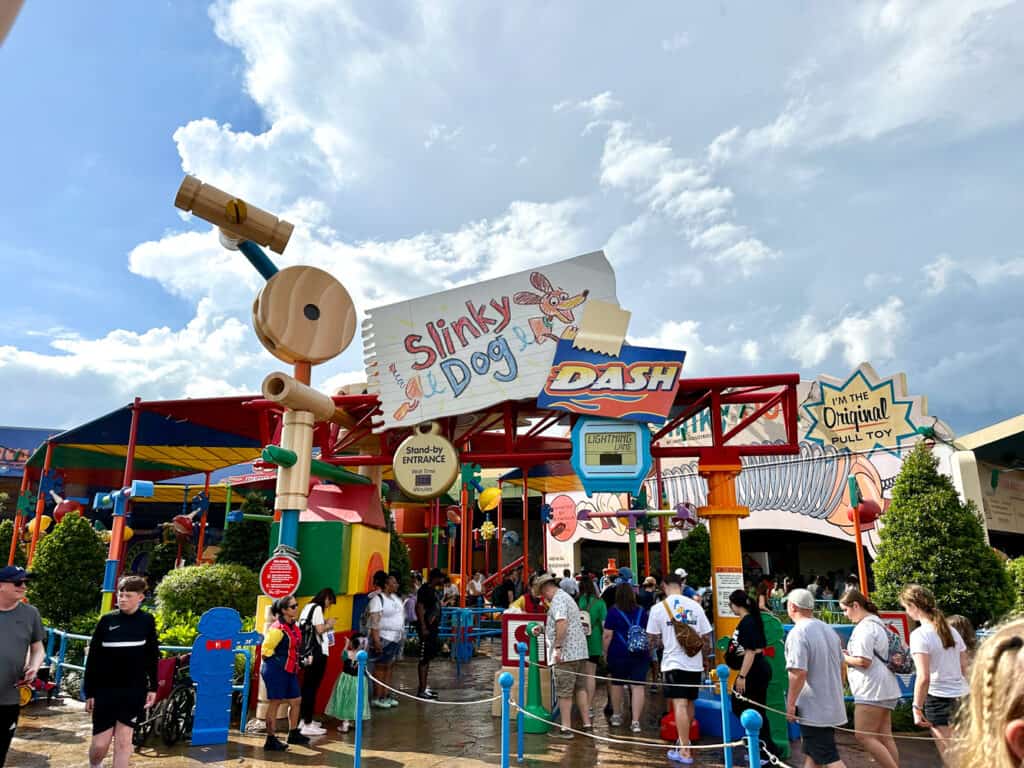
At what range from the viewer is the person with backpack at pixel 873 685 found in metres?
4.82

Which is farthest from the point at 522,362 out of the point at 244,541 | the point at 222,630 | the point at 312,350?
the point at 244,541

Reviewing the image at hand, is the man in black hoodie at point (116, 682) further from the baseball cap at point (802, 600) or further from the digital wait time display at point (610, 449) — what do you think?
the digital wait time display at point (610, 449)

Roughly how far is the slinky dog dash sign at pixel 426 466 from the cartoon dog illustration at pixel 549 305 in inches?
81.3

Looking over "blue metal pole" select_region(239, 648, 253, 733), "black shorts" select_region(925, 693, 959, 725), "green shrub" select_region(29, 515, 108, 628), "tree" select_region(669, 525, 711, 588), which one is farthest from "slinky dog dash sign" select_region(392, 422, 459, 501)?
"tree" select_region(669, 525, 711, 588)

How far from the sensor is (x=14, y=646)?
4695 millimetres

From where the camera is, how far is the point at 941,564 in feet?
31.8

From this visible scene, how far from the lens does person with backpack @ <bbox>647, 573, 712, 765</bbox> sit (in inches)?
249

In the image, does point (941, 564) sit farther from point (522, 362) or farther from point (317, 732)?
point (317, 732)

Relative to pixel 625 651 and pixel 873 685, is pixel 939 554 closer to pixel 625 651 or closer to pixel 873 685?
pixel 625 651

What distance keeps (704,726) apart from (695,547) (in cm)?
1059

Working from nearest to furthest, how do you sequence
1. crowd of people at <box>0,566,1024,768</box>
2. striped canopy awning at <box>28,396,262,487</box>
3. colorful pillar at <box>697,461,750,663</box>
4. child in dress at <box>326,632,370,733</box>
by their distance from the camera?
crowd of people at <box>0,566,1024,768</box> < child in dress at <box>326,632,370,733</box> < colorful pillar at <box>697,461,750,663</box> < striped canopy awning at <box>28,396,262,487</box>

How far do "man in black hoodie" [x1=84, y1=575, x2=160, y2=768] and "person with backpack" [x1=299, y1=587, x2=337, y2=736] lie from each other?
2.00 meters

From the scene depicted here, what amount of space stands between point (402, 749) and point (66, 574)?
8280 millimetres

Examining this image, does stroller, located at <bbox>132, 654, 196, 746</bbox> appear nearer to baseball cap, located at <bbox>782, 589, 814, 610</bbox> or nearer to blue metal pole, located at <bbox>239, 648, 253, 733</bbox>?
blue metal pole, located at <bbox>239, 648, 253, 733</bbox>
